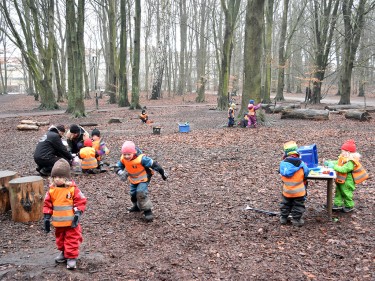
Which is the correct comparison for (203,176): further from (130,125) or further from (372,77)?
(372,77)

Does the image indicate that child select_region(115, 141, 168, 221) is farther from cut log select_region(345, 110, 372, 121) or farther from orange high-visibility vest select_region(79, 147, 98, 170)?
cut log select_region(345, 110, 372, 121)

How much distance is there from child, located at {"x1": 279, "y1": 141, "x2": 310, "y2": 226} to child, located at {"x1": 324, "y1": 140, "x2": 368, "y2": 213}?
62 centimetres

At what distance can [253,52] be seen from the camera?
14789 millimetres

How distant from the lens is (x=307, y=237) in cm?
461

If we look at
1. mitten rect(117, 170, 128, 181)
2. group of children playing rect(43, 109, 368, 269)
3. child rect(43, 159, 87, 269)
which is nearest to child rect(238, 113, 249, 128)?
group of children playing rect(43, 109, 368, 269)

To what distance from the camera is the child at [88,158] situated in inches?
307

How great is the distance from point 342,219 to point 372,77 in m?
45.8

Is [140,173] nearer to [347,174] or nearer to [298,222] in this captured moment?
[298,222]

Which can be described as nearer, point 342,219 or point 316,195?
point 342,219

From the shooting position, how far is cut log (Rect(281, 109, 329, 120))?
16.5m

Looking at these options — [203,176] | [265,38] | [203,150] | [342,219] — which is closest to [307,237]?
[342,219]

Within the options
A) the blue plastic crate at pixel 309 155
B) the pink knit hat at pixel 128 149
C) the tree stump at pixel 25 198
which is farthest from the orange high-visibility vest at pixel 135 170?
the blue plastic crate at pixel 309 155

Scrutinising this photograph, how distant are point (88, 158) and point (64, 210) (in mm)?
4049

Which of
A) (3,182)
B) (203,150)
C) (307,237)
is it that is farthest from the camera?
(203,150)
